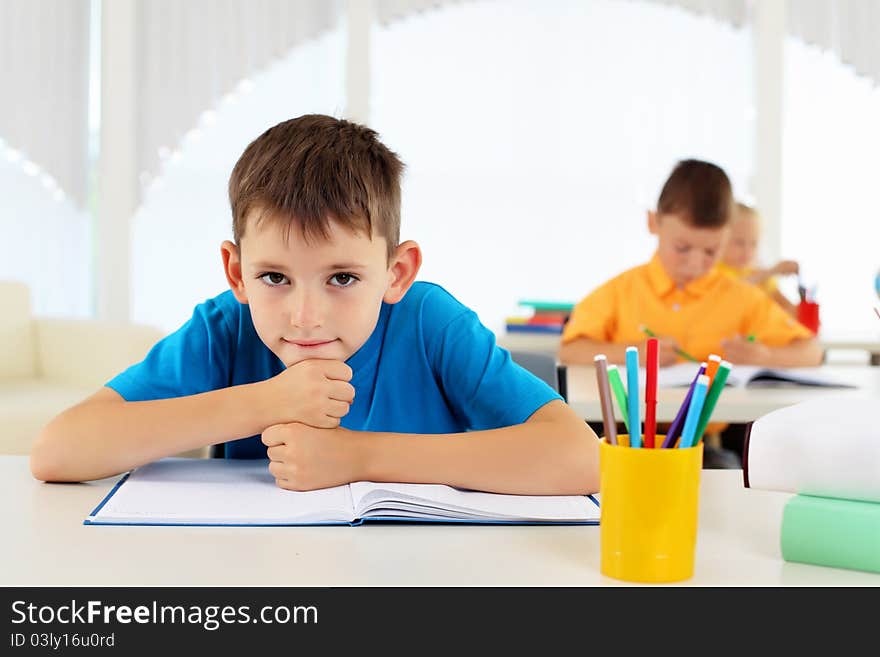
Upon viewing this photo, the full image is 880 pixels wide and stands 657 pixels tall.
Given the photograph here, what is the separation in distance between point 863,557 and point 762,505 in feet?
0.81

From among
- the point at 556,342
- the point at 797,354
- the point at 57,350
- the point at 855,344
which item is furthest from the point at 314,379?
the point at 57,350

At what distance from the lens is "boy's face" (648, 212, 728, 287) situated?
106 inches

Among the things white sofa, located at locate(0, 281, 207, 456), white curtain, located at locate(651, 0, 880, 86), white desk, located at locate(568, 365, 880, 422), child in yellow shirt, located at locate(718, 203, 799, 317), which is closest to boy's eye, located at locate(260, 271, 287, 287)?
white desk, located at locate(568, 365, 880, 422)

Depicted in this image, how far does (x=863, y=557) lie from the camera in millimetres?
727

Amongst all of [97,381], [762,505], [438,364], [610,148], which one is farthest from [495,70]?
[762,505]

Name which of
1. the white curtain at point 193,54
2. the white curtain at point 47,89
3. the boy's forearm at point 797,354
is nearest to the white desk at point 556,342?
the boy's forearm at point 797,354

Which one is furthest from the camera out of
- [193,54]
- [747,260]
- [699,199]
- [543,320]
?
[193,54]

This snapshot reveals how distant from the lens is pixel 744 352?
2.42 m

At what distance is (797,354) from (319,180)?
1756 millimetres

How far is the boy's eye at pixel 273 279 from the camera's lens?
1.07 metres

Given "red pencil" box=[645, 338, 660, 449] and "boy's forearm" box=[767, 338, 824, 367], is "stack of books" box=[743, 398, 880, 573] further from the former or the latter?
"boy's forearm" box=[767, 338, 824, 367]

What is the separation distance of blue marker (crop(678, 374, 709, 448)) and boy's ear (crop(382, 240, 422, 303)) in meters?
0.57

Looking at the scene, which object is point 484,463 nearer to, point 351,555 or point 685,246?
point 351,555

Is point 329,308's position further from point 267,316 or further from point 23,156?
point 23,156
